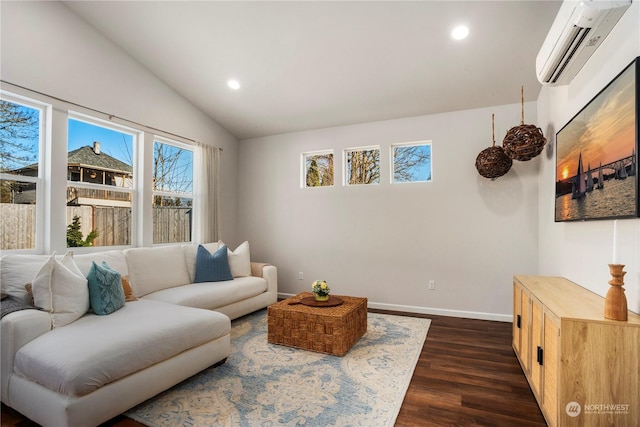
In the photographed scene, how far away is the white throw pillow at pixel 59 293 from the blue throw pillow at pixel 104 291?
6 centimetres

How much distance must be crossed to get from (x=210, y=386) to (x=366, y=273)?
8.82 ft

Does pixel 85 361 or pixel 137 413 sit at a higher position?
pixel 85 361

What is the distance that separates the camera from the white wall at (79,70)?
283 cm

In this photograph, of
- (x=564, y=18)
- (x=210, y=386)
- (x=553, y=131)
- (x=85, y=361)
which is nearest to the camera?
(x=85, y=361)

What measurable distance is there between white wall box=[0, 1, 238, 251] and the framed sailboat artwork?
14.2 ft

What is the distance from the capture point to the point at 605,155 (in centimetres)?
193

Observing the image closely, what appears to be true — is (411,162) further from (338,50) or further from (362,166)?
(338,50)

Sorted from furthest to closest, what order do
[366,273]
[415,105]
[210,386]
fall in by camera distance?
[366,273]
[415,105]
[210,386]

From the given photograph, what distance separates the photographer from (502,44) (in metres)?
3.00

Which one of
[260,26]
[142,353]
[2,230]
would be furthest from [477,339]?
[2,230]

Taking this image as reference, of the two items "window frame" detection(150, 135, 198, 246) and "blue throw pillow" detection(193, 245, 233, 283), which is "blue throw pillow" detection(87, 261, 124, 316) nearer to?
"blue throw pillow" detection(193, 245, 233, 283)

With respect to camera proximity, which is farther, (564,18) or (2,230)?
(2,230)

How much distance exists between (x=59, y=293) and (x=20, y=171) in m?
1.47

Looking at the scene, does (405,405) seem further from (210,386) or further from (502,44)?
→ (502,44)
